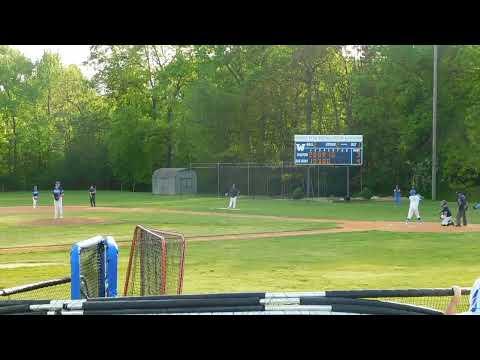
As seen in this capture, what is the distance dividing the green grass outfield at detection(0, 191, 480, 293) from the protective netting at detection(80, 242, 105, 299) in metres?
5.39

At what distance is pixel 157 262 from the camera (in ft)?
21.6

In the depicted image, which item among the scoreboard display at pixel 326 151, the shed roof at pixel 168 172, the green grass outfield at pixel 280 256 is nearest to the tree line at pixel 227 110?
the shed roof at pixel 168 172

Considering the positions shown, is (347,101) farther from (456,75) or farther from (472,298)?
(472,298)

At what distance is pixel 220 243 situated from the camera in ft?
64.4

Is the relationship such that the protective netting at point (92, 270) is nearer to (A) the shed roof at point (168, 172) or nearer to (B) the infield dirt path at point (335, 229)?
(B) the infield dirt path at point (335, 229)

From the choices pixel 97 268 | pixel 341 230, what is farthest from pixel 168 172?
pixel 97 268

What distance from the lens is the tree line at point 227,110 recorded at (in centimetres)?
4869

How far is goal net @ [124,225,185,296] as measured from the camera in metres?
6.36

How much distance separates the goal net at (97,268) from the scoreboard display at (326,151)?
3162 centimetres

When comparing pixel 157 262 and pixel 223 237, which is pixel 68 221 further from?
pixel 157 262

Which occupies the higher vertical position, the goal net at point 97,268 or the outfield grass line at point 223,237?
the goal net at point 97,268
